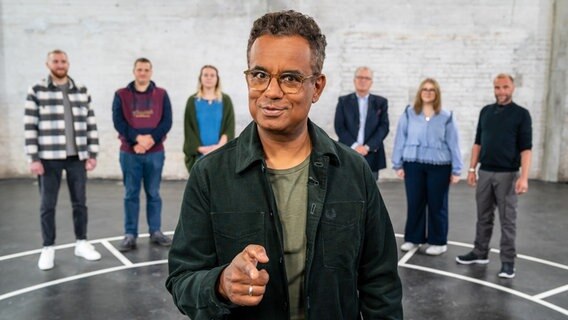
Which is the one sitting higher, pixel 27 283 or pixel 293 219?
pixel 293 219

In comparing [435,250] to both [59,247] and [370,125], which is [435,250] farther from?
[59,247]

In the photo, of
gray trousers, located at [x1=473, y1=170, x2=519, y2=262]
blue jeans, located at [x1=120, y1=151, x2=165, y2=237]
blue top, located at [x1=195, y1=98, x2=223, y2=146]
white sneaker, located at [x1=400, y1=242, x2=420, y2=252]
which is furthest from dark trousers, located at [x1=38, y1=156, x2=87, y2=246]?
gray trousers, located at [x1=473, y1=170, x2=519, y2=262]

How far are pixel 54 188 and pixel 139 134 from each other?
1.05 m

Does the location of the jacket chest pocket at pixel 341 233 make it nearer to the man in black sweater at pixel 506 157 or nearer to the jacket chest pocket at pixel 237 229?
the jacket chest pocket at pixel 237 229

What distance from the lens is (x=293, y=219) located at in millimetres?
1709

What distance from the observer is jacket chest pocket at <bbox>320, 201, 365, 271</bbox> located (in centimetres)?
168

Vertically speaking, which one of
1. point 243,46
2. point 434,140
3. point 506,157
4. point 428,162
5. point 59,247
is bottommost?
point 59,247

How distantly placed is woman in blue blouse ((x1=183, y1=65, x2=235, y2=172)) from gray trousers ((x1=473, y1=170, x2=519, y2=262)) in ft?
9.10

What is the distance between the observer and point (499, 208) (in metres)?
5.55

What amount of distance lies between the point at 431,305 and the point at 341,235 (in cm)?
336

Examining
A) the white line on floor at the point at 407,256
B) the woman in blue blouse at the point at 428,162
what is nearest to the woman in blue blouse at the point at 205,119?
the woman in blue blouse at the point at 428,162

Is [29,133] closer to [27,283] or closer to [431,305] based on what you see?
[27,283]

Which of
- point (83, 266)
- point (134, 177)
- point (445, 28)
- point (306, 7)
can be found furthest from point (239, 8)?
point (83, 266)

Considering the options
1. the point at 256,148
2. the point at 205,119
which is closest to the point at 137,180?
the point at 205,119
